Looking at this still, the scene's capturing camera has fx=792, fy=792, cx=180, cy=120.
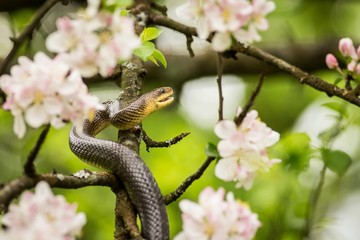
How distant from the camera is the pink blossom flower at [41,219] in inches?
100

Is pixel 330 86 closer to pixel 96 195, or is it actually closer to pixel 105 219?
pixel 105 219

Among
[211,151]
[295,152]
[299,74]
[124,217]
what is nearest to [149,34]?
[299,74]

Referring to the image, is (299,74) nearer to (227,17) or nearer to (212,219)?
(227,17)

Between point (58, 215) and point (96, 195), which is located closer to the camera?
point (58, 215)

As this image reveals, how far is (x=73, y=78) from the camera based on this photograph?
2.77 m

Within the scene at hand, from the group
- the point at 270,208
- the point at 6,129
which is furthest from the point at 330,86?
the point at 6,129

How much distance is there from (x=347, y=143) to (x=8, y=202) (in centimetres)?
708

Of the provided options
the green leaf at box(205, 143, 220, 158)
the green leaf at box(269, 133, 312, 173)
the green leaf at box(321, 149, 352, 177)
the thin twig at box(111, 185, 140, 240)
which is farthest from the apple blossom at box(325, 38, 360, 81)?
the green leaf at box(269, 133, 312, 173)

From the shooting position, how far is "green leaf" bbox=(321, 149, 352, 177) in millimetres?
4773

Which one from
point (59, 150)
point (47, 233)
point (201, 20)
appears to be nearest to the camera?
point (47, 233)

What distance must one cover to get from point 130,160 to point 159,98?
134 centimetres

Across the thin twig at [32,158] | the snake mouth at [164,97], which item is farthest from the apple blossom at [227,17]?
the snake mouth at [164,97]

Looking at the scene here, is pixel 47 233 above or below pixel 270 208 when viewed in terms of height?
above

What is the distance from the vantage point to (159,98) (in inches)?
217
